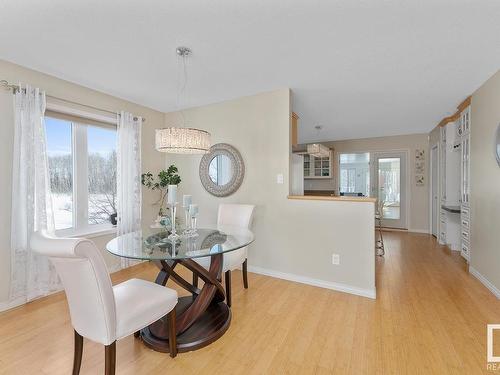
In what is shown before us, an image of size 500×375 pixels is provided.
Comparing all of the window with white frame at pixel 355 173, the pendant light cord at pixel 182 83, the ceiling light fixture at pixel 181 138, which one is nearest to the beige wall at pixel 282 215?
the pendant light cord at pixel 182 83

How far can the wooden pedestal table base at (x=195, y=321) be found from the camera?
5.75 ft

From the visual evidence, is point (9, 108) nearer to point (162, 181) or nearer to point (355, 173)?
point (162, 181)

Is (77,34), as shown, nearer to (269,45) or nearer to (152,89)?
(152,89)

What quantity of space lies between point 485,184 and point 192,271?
10.9ft

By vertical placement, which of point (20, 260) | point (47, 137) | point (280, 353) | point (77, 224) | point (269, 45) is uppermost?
point (269, 45)

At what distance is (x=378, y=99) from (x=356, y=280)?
238 centimetres

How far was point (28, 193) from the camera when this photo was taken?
2.38 m

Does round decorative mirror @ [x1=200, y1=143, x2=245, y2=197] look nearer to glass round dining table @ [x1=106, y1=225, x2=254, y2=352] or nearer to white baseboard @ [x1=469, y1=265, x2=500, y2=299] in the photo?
glass round dining table @ [x1=106, y1=225, x2=254, y2=352]

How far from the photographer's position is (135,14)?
1.68 m

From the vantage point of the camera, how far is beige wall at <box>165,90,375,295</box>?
266 cm

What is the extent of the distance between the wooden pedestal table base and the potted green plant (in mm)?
1740

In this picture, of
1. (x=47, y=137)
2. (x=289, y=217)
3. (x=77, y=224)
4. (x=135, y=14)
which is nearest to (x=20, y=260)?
(x=77, y=224)

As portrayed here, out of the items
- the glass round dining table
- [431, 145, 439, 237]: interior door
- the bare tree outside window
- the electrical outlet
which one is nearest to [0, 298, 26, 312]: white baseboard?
the bare tree outside window

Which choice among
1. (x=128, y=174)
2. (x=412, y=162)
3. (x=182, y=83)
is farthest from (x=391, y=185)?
(x=128, y=174)
